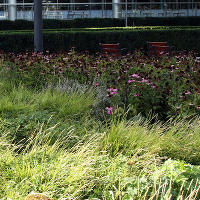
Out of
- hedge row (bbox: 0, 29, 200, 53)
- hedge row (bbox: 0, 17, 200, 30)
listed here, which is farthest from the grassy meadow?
hedge row (bbox: 0, 17, 200, 30)

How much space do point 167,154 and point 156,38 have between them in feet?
32.4

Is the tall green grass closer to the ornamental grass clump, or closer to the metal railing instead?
the ornamental grass clump

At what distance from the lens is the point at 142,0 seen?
31500 millimetres

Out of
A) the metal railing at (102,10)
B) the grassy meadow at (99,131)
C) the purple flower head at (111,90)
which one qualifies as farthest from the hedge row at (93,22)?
the purple flower head at (111,90)

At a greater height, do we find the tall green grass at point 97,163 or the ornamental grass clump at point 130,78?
the ornamental grass clump at point 130,78

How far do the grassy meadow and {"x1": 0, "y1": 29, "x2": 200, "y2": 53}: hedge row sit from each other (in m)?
4.50

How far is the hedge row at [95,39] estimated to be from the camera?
13.0 meters

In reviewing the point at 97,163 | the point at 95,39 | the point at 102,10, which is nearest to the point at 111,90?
the point at 97,163

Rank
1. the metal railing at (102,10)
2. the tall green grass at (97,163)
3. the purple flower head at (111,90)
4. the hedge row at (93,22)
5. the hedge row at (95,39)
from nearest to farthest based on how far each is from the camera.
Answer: the tall green grass at (97,163) → the purple flower head at (111,90) → the hedge row at (95,39) → the hedge row at (93,22) → the metal railing at (102,10)

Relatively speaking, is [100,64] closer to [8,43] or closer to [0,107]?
[0,107]

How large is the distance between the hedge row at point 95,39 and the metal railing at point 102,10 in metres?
13.9

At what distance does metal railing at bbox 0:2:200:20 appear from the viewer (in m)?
27.8

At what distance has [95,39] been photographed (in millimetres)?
13375

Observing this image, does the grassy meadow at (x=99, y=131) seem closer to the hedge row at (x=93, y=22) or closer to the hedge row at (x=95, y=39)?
the hedge row at (x=95, y=39)
